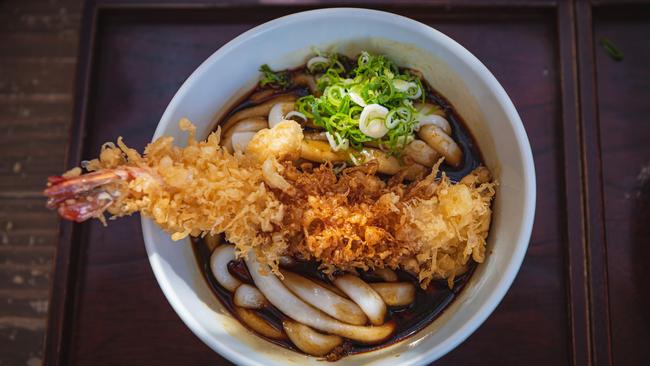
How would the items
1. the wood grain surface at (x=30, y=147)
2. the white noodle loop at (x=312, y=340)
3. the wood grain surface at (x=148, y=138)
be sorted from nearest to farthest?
the white noodle loop at (x=312, y=340)
the wood grain surface at (x=148, y=138)
the wood grain surface at (x=30, y=147)

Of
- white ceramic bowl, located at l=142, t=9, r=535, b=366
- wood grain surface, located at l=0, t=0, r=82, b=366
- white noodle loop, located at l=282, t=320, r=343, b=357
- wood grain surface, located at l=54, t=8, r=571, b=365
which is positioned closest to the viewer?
white ceramic bowl, located at l=142, t=9, r=535, b=366

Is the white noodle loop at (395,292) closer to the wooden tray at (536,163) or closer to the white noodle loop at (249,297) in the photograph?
the wooden tray at (536,163)

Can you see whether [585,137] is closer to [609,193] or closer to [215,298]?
[609,193]

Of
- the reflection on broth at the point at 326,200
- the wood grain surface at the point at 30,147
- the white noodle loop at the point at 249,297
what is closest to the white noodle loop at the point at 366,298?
the reflection on broth at the point at 326,200

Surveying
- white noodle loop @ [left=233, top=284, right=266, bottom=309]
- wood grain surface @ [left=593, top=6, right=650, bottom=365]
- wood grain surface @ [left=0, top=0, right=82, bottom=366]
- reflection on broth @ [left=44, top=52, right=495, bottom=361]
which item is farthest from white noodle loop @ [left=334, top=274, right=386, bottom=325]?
wood grain surface @ [left=0, top=0, right=82, bottom=366]

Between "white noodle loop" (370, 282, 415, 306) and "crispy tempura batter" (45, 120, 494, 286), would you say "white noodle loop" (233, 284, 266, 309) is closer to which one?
"crispy tempura batter" (45, 120, 494, 286)

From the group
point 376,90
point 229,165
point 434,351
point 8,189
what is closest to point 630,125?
point 376,90

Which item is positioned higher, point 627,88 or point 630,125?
point 627,88
